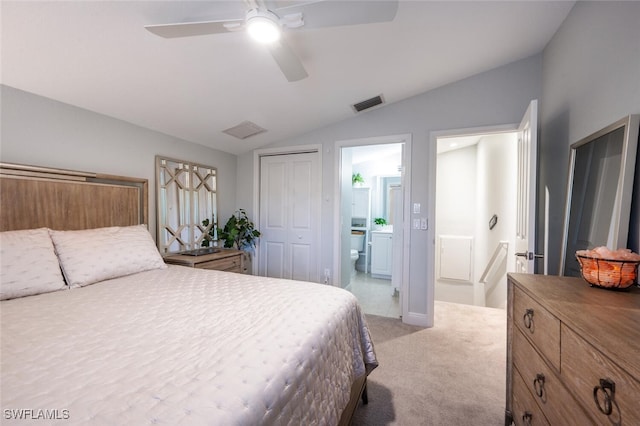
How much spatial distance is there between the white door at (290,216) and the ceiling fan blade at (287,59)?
1685mm

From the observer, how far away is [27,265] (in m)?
1.43

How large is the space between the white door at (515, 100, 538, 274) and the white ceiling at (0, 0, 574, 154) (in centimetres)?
77

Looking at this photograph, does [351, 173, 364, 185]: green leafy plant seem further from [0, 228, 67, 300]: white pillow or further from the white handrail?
[0, 228, 67, 300]: white pillow

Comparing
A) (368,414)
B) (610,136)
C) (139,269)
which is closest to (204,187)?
(139,269)

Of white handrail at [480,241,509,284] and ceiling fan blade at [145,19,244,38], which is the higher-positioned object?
ceiling fan blade at [145,19,244,38]

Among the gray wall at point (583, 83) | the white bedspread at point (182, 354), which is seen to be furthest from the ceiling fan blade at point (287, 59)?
the gray wall at point (583, 83)

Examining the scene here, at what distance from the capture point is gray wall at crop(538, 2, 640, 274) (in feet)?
3.90

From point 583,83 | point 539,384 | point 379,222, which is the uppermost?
point 583,83

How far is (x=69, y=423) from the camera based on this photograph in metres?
0.57

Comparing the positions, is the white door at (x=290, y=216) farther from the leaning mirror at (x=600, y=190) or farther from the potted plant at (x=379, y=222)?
the leaning mirror at (x=600, y=190)

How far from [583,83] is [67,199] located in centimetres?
366

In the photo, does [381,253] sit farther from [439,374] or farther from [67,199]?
[67,199]

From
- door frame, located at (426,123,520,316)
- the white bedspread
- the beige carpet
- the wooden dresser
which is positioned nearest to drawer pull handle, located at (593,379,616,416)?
the wooden dresser

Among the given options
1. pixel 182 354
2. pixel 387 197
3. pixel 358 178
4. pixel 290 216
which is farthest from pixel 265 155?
pixel 182 354
